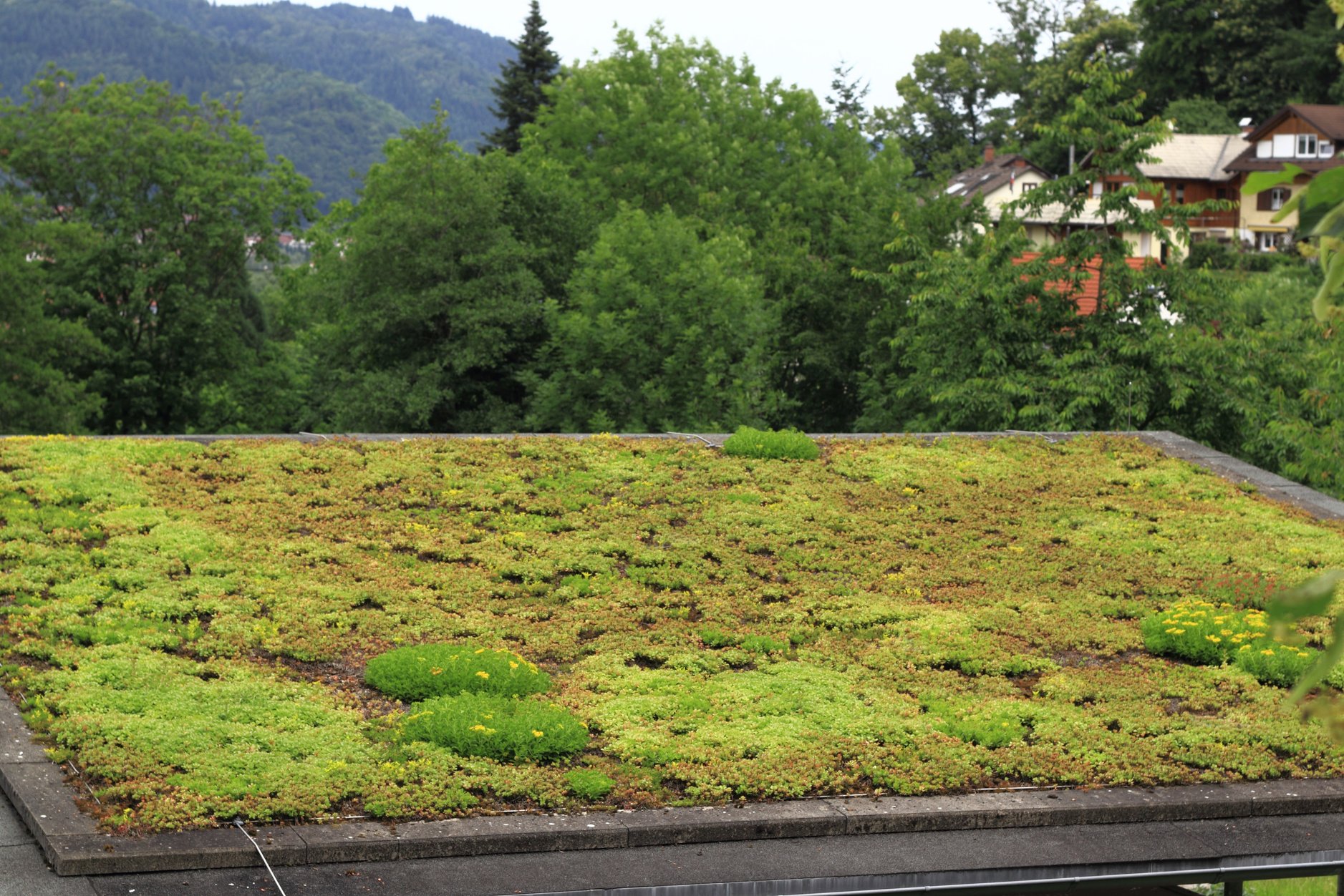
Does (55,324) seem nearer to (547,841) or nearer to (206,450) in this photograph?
(206,450)

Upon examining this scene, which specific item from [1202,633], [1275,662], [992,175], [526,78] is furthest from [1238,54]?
[1275,662]

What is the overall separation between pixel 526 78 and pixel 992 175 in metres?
28.4

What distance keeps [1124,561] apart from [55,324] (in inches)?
957

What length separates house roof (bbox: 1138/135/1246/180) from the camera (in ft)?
214

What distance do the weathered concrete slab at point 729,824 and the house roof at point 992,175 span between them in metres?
58.7

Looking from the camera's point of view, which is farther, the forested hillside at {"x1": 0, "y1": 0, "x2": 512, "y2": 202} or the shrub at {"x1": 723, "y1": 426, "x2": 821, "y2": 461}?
the forested hillside at {"x1": 0, "y1": 0, "x2": 512, "y2": 202}

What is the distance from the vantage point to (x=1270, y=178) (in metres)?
1.54

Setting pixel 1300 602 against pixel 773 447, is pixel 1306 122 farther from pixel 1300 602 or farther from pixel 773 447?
pixel 1300 602

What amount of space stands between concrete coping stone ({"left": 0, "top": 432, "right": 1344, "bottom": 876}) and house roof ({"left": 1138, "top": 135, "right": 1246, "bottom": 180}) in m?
63.4

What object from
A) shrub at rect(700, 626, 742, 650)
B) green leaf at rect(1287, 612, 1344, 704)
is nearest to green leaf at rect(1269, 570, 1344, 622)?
green leaf at rect(1287, 612, 1344, 704)

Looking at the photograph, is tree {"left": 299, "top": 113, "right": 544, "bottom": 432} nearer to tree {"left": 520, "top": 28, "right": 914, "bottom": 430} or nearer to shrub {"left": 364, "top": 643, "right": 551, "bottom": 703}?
tree {"left": 520, "top": 28, "right": 914, "bottom": 430}

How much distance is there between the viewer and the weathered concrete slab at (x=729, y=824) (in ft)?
20.7

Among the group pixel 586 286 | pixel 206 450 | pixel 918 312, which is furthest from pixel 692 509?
pixel 586 286

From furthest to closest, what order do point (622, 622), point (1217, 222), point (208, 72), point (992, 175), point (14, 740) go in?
point (208, 72) → point (992, 175) → point (1217, 222) → point (622, 622) → point (14, 740)
